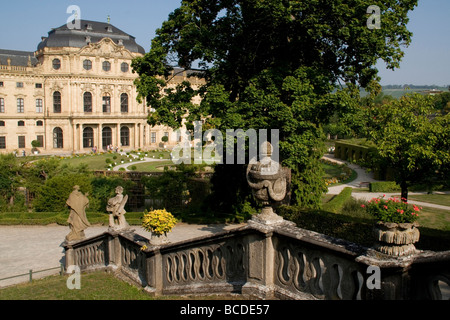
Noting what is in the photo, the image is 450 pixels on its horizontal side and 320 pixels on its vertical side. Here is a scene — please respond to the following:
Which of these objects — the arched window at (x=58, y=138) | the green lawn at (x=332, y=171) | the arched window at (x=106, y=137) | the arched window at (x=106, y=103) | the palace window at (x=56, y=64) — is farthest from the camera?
the arched window at (x=106, y=137)

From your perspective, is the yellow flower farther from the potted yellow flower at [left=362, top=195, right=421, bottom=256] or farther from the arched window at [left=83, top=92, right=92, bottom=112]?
the arched window at [left=83, top=92, right=92, bottom=112]

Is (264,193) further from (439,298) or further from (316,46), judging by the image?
(316,46)

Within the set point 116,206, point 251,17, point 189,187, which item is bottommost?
point 189,187

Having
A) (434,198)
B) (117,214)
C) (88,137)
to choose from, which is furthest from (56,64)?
(117,214)

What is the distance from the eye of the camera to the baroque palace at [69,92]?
58.4 m

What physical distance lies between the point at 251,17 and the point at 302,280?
12807mm

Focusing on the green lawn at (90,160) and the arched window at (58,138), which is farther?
the arched window at (58,138)

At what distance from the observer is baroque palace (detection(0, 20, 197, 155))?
2301 inches

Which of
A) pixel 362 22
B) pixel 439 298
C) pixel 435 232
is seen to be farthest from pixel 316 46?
pixel 439 298

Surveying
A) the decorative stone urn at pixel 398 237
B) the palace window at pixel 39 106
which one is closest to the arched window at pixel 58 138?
the palace window at pixel 39 106

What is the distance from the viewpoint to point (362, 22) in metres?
15.0

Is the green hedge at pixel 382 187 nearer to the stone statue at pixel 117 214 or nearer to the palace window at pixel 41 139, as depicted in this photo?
the stone statue at pixel 117 214

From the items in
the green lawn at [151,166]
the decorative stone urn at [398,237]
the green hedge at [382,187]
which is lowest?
the green hedge at [382,187]

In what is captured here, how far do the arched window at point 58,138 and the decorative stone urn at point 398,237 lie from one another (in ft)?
203
